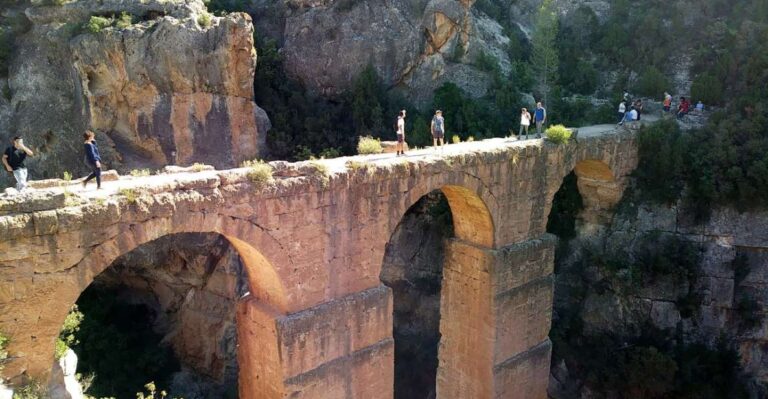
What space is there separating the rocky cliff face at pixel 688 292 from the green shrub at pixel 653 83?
6.38 meters

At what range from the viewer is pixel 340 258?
11461 millimetres

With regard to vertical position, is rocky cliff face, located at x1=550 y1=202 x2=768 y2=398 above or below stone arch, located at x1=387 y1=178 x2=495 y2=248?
below

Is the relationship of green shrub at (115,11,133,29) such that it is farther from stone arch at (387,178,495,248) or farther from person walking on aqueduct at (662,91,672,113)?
person walking on aqueduct at (662,91,672,113)

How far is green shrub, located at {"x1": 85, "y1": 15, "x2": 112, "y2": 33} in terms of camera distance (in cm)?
2062

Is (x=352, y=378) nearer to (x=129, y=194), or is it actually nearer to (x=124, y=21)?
(x=129, y=194)

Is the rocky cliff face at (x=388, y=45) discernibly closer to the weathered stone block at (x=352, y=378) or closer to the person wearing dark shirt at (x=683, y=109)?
the person wearing dark shirt at (x=683, y=109)

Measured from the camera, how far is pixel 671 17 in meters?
25.9

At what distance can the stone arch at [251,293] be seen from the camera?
880 cm

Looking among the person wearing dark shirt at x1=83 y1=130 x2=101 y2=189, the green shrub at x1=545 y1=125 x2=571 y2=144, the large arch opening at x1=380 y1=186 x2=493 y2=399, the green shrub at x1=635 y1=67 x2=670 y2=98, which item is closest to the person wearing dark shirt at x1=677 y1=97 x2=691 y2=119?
the green shrub at x1=635 y1=67 x2=670 y2=98

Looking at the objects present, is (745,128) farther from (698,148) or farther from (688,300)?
(688,300)

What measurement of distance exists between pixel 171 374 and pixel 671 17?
24.9 m

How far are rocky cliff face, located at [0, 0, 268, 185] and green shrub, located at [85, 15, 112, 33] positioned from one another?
0.74 ft

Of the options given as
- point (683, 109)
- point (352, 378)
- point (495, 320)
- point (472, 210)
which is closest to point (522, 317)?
point (495, 320)

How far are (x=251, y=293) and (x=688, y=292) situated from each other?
13748 millimetres
